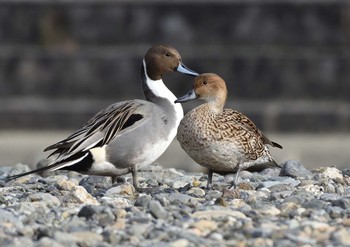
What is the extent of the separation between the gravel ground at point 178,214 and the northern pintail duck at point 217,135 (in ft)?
0.62

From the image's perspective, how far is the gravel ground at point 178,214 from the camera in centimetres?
607

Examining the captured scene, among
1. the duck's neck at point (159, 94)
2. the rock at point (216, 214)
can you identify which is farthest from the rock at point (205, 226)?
the duck's neck at point (159, 94)

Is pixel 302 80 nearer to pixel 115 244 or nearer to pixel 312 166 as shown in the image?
pixel 312 166

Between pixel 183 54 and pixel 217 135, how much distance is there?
8.04 meters

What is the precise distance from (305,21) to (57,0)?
132 inches

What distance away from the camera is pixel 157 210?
664cm

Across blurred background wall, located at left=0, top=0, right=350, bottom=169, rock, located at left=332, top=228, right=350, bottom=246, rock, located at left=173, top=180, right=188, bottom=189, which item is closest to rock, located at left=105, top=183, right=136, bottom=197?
rock, located at left=173, top=180, right=188, bottom=189

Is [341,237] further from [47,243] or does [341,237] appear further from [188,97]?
[188,97]

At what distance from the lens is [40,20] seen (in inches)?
648

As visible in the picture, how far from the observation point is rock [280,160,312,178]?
28.4 ft

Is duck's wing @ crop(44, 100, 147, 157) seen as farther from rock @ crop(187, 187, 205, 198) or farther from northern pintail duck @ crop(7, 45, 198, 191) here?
rock @ crop(187, 187, 205, 198)

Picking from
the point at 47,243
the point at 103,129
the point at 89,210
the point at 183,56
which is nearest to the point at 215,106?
the point at 103,129

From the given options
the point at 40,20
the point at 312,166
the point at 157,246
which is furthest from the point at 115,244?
the point at 40,20

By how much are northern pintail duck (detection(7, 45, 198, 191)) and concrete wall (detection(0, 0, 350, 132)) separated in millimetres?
7256
